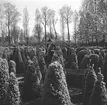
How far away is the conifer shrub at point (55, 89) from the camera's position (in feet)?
14.4

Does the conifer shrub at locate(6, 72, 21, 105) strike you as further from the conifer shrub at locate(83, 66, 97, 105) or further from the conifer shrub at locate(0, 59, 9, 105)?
the conifer shrub at locate(83, 66, 97, 105)

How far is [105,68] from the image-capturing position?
8.23m

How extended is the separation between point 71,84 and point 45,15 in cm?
3813

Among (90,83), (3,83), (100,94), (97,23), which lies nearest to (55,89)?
(100,94)

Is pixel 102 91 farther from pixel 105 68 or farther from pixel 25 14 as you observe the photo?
pixel 25 14

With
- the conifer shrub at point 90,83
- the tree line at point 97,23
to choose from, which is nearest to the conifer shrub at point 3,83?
the conifer shrub at point 90,83

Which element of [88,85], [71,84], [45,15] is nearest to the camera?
[88,85]

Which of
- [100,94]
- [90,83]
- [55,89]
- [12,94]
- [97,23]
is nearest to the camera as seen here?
[55,89]

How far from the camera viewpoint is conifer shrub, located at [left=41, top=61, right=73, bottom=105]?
4402mm

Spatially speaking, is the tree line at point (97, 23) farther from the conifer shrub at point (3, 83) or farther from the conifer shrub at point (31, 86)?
the conifer shrub at point (3, 83)

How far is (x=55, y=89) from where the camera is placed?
14.8 feet

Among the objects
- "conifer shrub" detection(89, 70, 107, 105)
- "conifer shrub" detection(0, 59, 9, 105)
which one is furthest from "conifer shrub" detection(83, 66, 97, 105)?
"conifer shrub" detection(0, 59, 9, 105)

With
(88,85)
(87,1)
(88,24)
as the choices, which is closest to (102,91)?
(88,85)

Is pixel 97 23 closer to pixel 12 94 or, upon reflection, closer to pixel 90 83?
pixel 90 83
